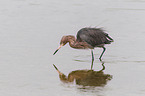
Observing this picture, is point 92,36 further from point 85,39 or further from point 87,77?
point 87,77

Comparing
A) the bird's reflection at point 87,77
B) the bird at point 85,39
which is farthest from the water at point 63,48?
the bird at point 85,39

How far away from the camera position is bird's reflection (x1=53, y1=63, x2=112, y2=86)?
8531 millimetres

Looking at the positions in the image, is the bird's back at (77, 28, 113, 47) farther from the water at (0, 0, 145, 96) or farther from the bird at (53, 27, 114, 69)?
the water at (0, 0, 145, 96)

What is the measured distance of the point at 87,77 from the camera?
8.97m

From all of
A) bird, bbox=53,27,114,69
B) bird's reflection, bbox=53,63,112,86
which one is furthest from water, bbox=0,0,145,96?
bird, bbox=53,27,114,69

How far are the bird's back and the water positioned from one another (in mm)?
388

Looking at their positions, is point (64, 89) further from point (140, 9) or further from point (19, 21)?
point (140, 9)

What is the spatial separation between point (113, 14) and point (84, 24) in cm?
208

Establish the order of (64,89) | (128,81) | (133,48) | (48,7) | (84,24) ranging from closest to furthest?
(64,89)
(128,81)
(133,48)
(84,24)
(48,7)

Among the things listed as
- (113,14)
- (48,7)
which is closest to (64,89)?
(113,14)

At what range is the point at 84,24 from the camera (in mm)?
14461

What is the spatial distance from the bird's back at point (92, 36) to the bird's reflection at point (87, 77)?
1314mm

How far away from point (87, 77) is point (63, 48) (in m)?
2.76

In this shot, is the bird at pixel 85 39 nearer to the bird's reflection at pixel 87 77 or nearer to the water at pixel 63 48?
the water at pixel 63 48
